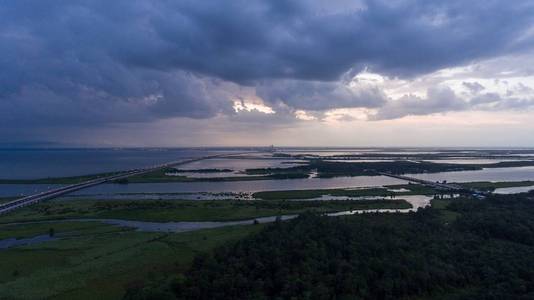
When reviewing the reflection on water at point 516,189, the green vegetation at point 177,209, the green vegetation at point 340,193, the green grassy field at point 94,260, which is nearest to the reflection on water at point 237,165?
the green vegetation at point 340,193

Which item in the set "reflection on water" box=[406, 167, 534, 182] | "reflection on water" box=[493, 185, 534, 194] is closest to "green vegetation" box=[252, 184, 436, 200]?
"reflection on water" box=[493, 185, 534, 194]

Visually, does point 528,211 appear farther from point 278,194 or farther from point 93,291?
point 93,291

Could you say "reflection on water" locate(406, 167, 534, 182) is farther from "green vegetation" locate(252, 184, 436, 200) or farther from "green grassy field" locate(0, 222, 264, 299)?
"green grassy field" locate(0, 222, 264, 299)

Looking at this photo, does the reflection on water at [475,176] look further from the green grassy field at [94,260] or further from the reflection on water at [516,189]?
the green grassy field at [94,260]

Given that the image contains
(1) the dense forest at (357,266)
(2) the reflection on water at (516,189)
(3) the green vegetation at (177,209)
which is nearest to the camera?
(1) the dense forest at (357,266)

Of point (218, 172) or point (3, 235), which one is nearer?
point (3, 235)

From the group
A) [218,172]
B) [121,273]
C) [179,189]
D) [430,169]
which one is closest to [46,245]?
[121,273]

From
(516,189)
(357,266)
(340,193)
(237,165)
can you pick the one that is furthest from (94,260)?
(237,165)
